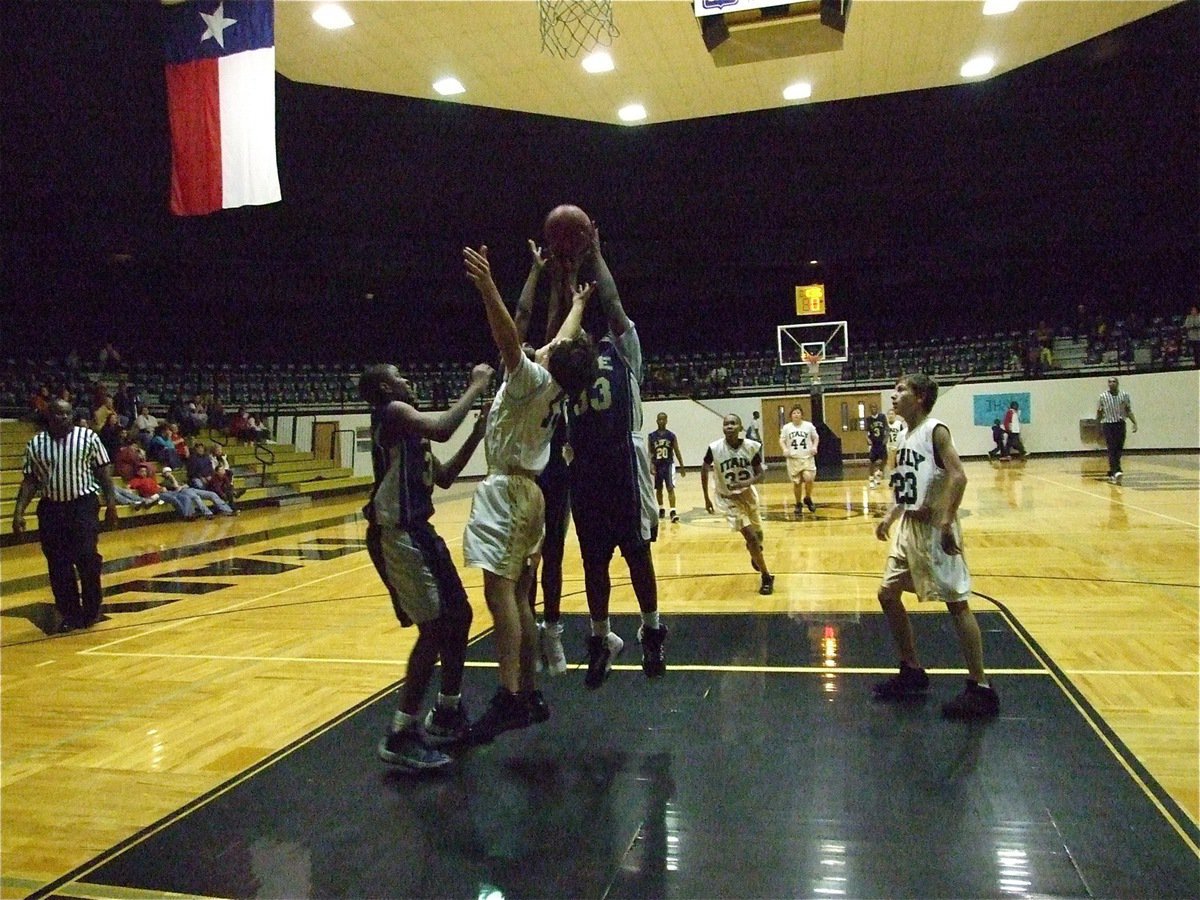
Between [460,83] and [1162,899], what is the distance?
11716 millimetres

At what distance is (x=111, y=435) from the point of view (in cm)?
1327

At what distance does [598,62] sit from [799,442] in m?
5.69

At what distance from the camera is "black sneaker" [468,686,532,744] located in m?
3.43

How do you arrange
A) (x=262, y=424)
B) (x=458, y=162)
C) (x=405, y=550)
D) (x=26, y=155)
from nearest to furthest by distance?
(x=405, y=550) → (x=26, y=155) → (x=458, y=162) → (x=262, y=424)

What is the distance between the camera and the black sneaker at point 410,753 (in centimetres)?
324

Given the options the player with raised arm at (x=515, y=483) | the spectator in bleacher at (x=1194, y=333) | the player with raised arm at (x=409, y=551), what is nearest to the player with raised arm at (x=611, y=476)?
the player with raised arm at (x=515, y=483)

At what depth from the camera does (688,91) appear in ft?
39.6

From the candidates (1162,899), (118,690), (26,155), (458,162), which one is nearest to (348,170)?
(458,162)

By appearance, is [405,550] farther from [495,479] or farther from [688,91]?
[688,91]

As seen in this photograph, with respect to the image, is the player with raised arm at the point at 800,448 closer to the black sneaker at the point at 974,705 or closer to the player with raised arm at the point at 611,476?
the black sneaker at the point at 974,705

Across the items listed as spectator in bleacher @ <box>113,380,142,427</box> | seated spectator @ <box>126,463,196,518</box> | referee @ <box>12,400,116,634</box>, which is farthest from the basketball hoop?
spectator in bleacher @ <box>113,380,142,427</box>

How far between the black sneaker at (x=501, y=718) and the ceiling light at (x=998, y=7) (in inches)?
387

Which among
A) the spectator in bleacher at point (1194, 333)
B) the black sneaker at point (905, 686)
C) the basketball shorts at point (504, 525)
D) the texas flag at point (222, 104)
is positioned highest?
the texas flag at point (222, 104)

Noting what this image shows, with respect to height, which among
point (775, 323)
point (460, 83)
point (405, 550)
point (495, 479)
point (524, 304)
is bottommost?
point (405, 550)
